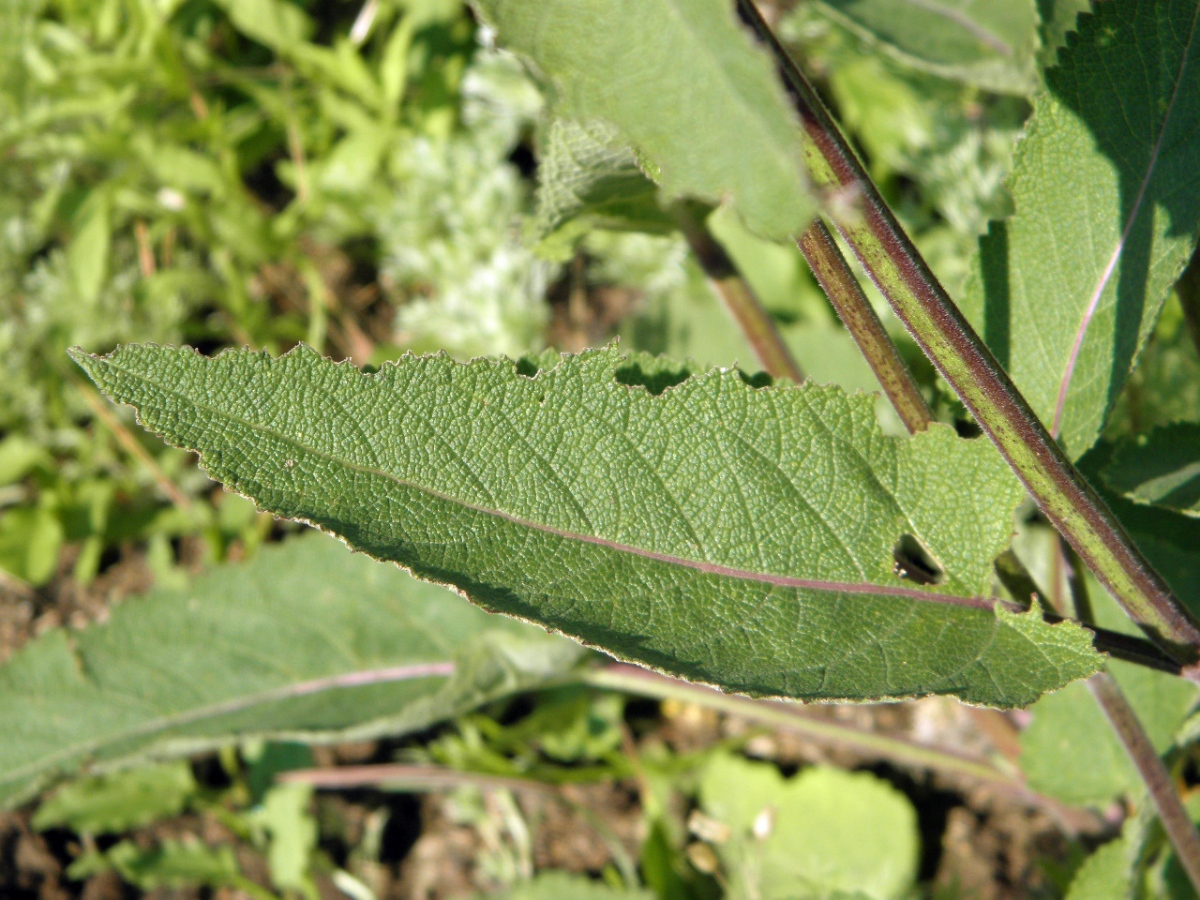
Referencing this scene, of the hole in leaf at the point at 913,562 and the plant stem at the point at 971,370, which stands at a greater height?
the plant stem at the point at 971,370

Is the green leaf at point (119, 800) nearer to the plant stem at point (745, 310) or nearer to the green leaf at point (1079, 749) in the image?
the plant stem at point (745, 310)

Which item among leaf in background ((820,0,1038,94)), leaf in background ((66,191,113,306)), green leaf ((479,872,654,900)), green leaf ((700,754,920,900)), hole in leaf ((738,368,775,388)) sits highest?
leaf in background ((820,0,1038,94))

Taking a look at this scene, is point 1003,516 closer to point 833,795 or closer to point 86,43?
point 833,795

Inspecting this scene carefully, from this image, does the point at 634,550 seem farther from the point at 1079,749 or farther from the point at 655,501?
the point at 1079,749

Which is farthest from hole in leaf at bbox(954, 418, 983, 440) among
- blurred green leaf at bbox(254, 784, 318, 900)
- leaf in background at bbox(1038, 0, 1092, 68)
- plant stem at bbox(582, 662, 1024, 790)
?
blurred green leaf at bbox(254, 784, 318, 900)

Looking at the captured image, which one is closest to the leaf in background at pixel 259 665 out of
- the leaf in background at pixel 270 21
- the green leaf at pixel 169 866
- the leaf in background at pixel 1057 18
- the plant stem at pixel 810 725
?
the plant stem at pixel 810 725

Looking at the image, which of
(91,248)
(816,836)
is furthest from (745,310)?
(91,248)

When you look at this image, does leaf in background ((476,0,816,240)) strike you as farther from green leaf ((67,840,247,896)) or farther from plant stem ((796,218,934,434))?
green leaf ((67,840,247,896))
